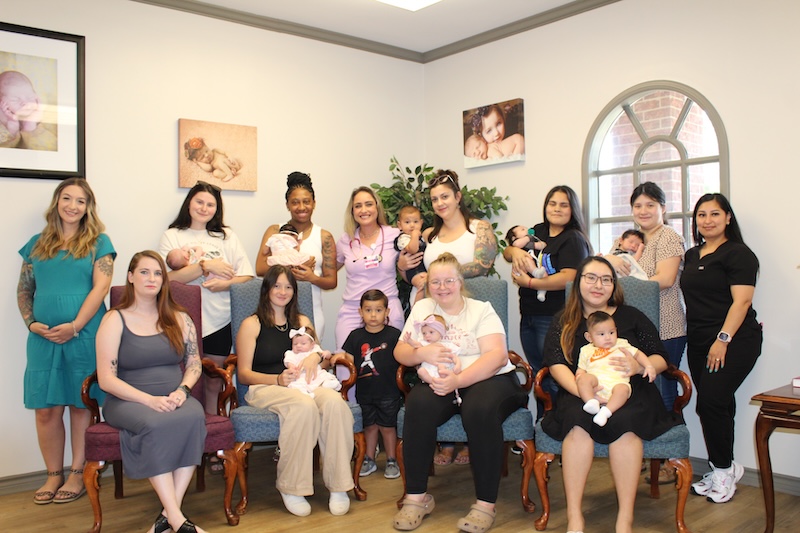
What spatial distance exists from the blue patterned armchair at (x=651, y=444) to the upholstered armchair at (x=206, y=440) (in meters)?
1.47

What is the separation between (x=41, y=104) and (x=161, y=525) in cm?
253

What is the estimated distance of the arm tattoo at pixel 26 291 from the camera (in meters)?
4.03

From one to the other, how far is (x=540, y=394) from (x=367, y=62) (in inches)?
131

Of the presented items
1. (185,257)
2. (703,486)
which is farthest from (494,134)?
(703,486)

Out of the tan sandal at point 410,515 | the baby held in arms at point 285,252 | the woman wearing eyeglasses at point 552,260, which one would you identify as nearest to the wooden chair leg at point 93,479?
the tan sandal at point 410,515

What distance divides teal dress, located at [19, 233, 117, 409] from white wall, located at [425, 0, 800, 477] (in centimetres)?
293

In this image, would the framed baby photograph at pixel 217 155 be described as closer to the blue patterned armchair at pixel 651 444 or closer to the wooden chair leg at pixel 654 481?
the blue patterned armchair at pixel 651 444

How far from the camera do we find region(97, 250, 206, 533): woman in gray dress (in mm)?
3260

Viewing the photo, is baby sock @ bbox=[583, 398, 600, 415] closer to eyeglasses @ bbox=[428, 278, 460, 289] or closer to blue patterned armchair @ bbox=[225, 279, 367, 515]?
eyeglasses @ bbox=[428, 278, 460, 289]

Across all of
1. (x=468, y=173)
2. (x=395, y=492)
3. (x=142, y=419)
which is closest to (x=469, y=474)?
(x=395, y=492)

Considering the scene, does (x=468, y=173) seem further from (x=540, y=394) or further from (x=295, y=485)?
(x=295, y=485)

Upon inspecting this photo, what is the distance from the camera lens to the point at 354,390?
4566 millimetres

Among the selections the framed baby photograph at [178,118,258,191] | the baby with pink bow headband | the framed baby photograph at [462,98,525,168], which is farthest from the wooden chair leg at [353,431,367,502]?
the framed baby photograph at [462,98,525,168]

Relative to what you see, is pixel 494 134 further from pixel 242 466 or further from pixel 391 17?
pixel 242 466
